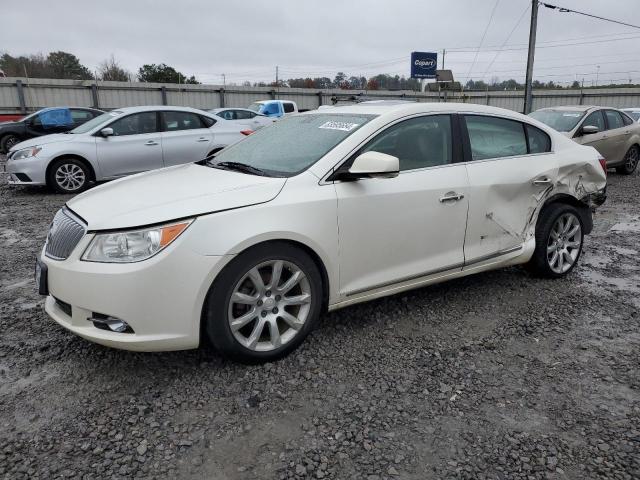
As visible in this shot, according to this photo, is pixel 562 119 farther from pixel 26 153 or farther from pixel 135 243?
pixel 26 153

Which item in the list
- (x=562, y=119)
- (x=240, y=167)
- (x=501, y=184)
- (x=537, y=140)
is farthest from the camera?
(x=562, y=119)

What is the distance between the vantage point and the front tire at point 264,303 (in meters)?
2.81

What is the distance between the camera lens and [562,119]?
10375 mm

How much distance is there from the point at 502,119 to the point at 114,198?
3.12 m

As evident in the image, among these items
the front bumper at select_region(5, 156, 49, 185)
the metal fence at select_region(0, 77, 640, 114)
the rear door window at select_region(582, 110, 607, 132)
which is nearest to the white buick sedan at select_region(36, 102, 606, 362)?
the front bumper at select_region(5, 156, 49, 185)

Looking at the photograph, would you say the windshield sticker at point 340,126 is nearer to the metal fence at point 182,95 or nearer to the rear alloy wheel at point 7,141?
the rear alloy wheel at point 7,141

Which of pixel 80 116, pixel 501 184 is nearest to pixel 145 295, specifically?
pixel 501 184

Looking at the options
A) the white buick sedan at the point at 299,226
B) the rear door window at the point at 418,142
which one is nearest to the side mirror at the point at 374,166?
the white buick sedan at the point at 299,226

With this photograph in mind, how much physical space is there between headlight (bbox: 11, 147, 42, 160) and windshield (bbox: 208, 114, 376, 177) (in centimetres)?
629

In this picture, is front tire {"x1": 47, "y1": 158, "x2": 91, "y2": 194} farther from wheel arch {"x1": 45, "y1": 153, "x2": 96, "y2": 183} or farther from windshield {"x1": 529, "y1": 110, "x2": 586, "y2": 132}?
windshield {"x1": 529, "y1": 110, "x2": 586, "y2": 132}

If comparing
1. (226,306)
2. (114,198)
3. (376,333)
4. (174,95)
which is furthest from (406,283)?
(174,95)

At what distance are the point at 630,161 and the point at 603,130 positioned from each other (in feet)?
5.37

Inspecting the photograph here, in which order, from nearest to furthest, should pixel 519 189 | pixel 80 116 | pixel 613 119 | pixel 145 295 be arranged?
pixel 145 295, pixel 519 189, pixel 613 119, pixel 80 116

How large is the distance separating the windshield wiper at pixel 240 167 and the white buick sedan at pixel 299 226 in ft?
0.09
